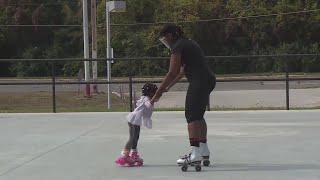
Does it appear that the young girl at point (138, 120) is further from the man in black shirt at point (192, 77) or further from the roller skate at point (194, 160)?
the roller skate at point (194, 160)

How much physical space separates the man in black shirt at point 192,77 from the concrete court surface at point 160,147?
1.46 feet

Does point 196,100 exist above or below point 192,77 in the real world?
below

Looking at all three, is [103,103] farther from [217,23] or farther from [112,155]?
[217,23]

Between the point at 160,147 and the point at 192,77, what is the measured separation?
2067 millimetres

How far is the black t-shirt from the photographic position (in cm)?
693

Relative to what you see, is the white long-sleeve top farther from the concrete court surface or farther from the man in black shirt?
the concrete court surface

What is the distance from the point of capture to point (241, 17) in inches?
2047

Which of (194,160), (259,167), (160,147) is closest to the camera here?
(194,160)

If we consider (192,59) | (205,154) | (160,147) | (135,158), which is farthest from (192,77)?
(160,147)

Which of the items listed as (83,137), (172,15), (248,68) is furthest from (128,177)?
(172,15)

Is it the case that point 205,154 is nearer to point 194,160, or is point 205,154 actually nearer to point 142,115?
point 194,160

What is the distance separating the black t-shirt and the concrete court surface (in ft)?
3.79

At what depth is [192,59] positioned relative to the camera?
6957mm

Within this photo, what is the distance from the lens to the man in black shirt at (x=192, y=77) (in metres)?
6.91
